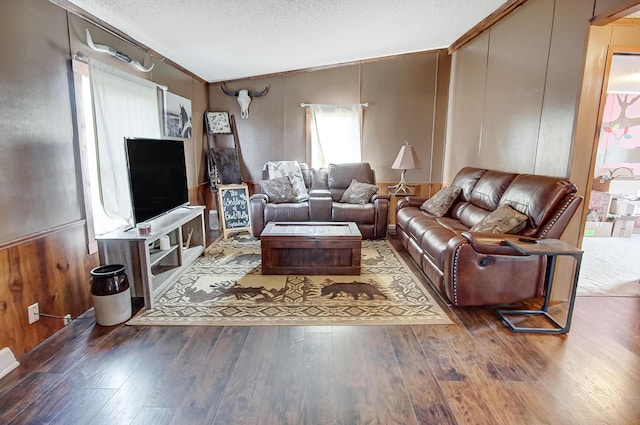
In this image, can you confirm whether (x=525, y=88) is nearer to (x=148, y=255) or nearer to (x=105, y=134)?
(x=148, y=255)

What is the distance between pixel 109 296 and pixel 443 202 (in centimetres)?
346

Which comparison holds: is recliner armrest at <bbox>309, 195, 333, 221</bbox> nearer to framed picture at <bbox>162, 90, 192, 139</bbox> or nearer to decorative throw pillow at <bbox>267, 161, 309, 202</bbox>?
decorative throw pillow at <bbox>267, 161, 309, 202</bbox>


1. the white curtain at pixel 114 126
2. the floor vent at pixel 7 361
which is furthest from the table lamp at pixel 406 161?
the floor vent at pixel 7 361

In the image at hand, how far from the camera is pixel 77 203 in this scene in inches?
101

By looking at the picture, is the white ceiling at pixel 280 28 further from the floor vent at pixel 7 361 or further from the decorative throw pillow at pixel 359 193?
the floor vent at pixel 7 361

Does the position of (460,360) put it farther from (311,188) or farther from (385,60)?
(385,60)

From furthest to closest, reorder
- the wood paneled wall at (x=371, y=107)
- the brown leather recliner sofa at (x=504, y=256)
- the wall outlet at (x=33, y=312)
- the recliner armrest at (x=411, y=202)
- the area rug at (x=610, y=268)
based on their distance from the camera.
→ 1. the wood paneled wall at (x=371, y=107)
2. the recliner armrest at (x=411, y=202)
3. the area rug at (x=610, y=268)
4. the brown leather recliner sofa at (x=504, y=256)
5. the wall outlet at (x=33, y=312)

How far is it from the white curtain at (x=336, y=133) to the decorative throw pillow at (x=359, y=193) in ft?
2.70

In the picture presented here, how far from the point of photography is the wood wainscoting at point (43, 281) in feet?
6.52

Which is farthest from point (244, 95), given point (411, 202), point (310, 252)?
point (310, 252)

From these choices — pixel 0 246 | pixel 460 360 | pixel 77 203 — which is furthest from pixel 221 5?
pixel 460 360

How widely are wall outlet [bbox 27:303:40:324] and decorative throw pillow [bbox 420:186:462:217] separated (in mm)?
3715

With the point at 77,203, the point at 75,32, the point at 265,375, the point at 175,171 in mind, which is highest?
the point at 75,32

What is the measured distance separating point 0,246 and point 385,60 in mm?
5120
